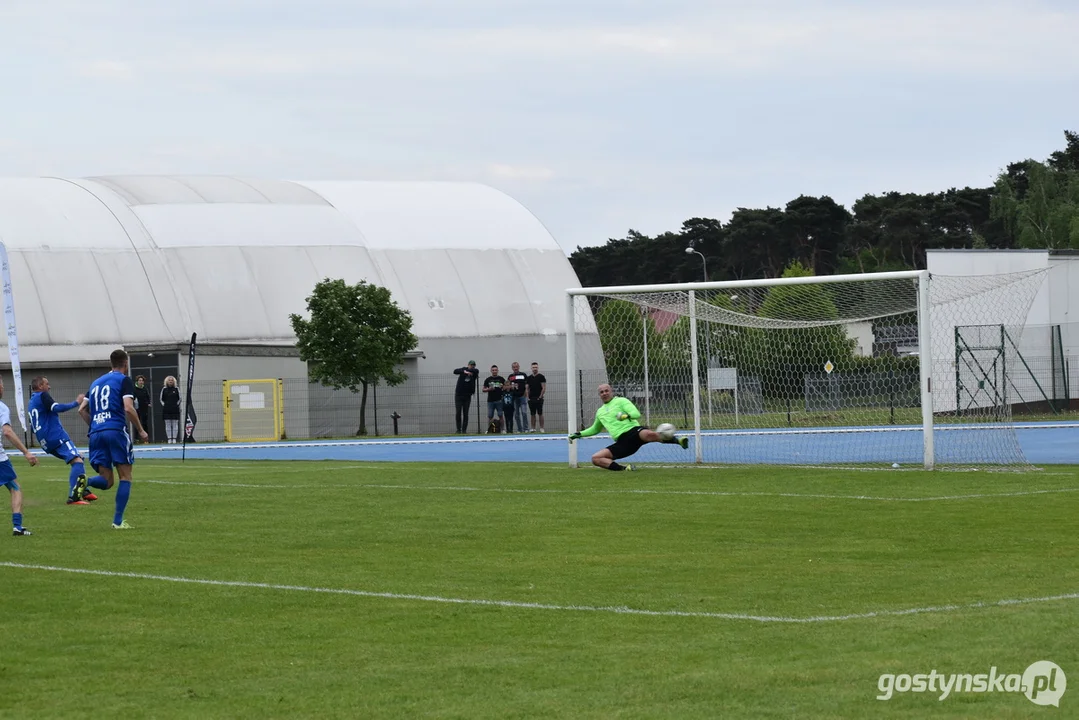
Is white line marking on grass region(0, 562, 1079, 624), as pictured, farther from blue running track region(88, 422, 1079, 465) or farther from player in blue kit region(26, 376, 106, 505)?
blue running track region(88, 422, 1079, 465)


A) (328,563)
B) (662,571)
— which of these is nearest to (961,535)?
(662,571)

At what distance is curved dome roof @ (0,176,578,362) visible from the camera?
47.5m

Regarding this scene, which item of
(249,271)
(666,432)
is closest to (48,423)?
(666,432)

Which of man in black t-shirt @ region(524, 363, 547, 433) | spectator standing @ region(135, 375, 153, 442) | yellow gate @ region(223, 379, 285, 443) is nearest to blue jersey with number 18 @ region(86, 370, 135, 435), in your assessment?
spectator standing @ region(135, 375, 153, 442)

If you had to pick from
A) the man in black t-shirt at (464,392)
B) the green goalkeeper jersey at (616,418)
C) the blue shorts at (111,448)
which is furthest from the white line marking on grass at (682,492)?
the man in black t-shirt at (464,392)

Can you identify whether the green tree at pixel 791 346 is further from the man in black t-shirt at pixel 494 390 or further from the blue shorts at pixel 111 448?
the blue shorts at pixel 111 448

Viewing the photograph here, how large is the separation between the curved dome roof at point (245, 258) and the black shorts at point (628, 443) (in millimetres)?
26749

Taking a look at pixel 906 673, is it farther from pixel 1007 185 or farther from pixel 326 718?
pixel 1007 185

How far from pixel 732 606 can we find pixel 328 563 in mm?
4231

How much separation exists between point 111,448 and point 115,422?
0.41 meters

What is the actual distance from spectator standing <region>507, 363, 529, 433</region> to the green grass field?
23314 millimetres

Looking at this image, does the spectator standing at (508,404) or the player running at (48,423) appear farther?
the spectator standing at (508,404)
